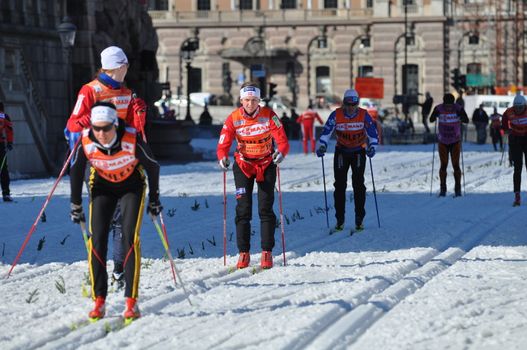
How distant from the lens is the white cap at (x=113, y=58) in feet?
31.5

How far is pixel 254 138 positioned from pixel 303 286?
78.2 inches

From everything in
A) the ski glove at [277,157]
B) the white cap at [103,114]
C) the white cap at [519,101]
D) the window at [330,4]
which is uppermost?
the window at [330,4]

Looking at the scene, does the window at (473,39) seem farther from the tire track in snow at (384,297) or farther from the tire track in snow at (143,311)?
the tire track in snow at (143,311)

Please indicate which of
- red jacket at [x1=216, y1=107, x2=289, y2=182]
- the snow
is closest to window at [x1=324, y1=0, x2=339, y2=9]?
the snow

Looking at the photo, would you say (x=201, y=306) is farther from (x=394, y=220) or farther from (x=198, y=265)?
(x=394, y=220)

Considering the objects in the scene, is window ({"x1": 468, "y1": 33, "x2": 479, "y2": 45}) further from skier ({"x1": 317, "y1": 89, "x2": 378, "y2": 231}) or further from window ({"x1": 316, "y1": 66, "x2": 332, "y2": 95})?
skier ({"x1": 317, "y1": 89, "x2": 378, "y2": 231})

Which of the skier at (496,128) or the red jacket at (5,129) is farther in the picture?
the skier at (496,128)

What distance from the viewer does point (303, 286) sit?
32.1 feet

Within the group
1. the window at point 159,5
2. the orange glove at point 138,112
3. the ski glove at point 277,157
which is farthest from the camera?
the window at point 159,5

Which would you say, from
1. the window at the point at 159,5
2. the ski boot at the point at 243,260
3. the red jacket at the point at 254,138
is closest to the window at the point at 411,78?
the window at the point at 159,5

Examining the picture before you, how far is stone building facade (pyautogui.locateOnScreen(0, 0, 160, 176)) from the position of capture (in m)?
26.8

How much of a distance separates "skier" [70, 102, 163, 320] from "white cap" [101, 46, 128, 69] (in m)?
1.28

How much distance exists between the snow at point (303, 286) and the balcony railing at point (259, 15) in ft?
201

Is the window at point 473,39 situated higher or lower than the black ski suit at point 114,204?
higher
